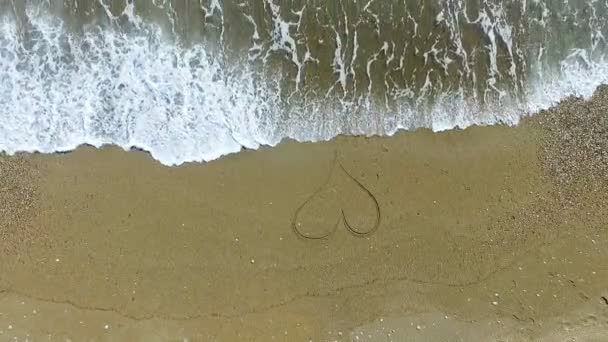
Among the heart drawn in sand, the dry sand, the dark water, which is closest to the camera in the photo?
the dry sand

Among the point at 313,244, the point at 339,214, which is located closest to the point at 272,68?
the point at 339,214

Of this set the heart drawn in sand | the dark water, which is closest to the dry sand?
the heart drawn in sand

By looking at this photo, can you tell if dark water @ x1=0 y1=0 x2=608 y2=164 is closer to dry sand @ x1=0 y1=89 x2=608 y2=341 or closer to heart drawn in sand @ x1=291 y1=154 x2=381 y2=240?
dry sand @ x1=0 y1=89 x2=608 y2=341

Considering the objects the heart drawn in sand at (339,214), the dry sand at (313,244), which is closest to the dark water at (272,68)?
the dry sand at (313,244)

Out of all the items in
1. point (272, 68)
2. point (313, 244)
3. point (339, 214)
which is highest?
point (272, 68)

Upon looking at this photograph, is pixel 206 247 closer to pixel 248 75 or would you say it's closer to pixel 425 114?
pixel 248 75

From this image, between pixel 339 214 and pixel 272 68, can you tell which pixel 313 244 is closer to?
pixel 339 214
